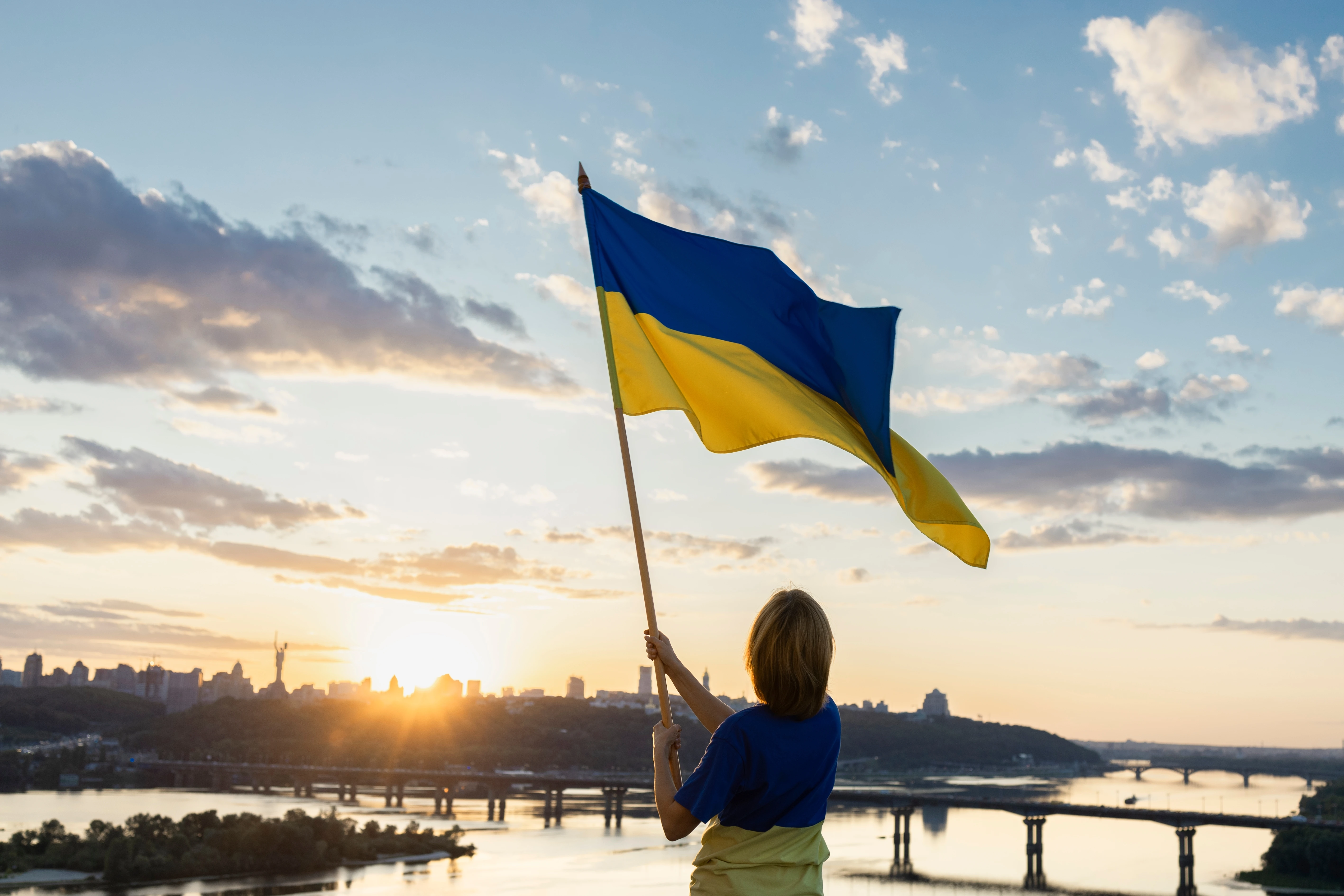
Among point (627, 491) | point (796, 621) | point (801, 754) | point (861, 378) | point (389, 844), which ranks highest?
point (861, 378)

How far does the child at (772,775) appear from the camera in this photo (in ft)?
7.20

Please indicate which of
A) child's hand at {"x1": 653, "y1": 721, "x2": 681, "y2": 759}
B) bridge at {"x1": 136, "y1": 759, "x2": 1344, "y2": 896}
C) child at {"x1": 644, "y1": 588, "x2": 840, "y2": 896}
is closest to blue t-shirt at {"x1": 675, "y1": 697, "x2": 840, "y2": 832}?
child at {"x1": 644, "y1": 588, "x2": 840, "y2": 896}

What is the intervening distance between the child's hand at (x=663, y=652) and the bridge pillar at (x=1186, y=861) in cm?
4769

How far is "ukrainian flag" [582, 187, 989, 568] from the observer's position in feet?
11.6

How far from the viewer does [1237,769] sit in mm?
133250

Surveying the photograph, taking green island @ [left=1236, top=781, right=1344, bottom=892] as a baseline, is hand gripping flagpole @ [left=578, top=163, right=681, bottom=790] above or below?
above

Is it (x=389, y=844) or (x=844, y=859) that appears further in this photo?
(x=844, y=859)

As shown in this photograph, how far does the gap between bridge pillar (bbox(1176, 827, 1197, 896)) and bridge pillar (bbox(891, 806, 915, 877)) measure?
1153 centimetres

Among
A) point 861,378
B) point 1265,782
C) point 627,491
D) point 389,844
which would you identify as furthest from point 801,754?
point 1265,782

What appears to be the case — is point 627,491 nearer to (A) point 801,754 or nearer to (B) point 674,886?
(A) point 801,754

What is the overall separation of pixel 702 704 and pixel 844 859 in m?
50.8

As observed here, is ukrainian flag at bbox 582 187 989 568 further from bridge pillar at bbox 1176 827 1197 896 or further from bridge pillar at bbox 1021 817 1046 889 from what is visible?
bridge pillar at bbox 1021 817 1046 889

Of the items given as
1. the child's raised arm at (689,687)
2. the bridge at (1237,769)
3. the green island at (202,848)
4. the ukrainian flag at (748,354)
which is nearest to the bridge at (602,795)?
the green island at (202,848)

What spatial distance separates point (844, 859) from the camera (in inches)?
1927
